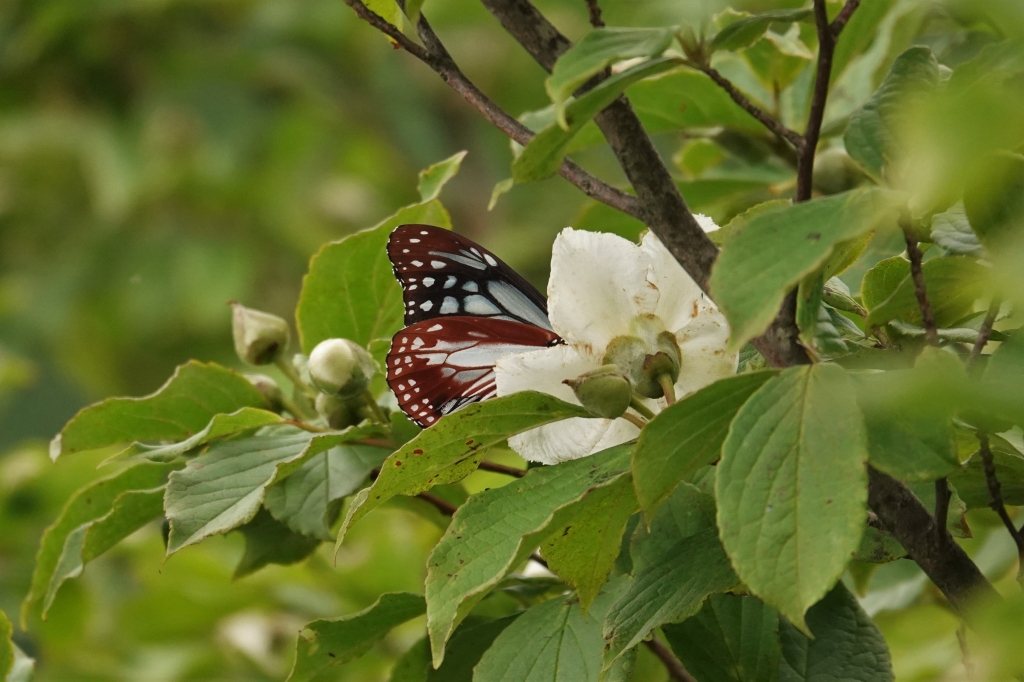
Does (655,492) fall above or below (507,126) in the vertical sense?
below

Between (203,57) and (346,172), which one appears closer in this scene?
(203,57)

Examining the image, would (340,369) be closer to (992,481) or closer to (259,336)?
(259,336)

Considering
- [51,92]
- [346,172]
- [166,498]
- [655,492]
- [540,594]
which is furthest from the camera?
[346,172]

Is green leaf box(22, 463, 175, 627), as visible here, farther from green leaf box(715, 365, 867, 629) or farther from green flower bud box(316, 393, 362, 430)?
green leaf box(715, 365, 867, 629)

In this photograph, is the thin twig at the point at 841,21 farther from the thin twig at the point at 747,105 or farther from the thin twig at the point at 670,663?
the thin twig at the point at 670,663

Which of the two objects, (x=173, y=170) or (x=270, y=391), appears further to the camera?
(x=173, y=170)

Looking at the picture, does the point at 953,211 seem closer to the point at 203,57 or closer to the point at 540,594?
the point at 540,594

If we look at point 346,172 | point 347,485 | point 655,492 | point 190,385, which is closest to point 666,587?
point 655,492

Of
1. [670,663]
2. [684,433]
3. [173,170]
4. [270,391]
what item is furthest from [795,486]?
[173,170]
